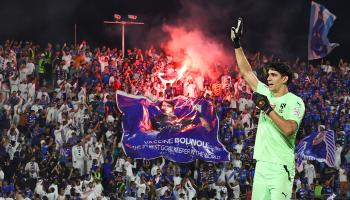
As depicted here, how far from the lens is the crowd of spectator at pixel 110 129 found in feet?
71.1

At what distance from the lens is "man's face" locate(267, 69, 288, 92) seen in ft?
23.9

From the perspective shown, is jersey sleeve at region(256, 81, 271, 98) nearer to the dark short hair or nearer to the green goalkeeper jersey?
the green goalkeeper jersey

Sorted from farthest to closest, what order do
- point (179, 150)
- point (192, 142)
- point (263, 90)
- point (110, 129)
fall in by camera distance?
point (110, 129) < point (192, 142) < point (179, 150) < point (263, 90)

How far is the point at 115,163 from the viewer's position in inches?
904

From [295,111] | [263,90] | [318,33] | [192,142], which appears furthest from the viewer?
[318,33]

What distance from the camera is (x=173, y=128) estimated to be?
23.6 m

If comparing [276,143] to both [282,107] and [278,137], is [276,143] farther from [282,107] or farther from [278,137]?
[282,107]

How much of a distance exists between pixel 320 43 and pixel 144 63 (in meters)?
7.47

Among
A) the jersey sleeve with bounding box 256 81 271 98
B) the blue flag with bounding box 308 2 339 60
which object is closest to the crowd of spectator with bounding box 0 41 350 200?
the blue flag with bounding box 308 2 339 60

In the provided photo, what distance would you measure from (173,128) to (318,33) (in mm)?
8773

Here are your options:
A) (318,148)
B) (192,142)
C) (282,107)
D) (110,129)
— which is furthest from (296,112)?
(318,148)

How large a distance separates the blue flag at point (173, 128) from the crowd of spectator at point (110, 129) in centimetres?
43

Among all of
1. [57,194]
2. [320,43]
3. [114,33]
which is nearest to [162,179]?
[57,194]

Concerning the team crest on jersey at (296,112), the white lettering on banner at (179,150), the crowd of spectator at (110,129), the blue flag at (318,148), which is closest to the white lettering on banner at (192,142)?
the white lettering on banner at (179,150)
